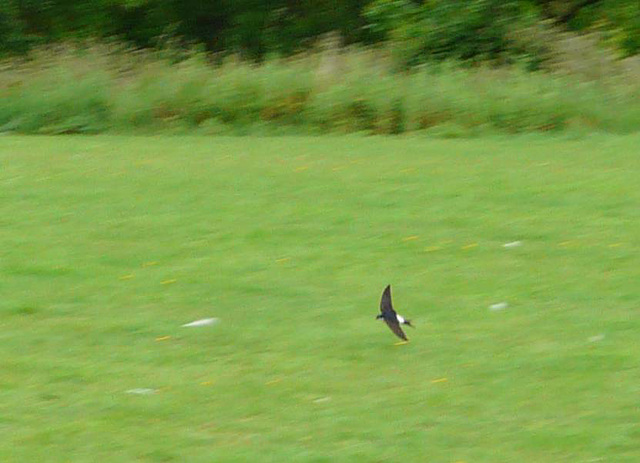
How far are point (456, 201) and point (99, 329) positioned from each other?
14.0 ft

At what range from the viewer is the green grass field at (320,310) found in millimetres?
4871

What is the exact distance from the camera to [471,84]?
15.6m

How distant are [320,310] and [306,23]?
63.6ft

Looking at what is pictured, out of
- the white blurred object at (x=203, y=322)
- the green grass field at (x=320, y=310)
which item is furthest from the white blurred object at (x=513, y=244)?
the white blurred object at (x=203, y=322)

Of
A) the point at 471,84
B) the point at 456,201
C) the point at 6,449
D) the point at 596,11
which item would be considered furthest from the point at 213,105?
the point at 6,449

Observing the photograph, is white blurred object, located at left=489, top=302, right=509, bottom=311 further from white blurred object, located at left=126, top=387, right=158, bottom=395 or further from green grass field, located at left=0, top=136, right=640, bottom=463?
white blurred object, located at left=126, top=387, right=158, bottom=395

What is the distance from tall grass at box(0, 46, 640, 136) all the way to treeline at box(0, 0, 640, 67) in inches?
77.3

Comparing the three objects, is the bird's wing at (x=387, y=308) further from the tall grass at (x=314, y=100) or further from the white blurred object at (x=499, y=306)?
the tall grass at (x=314, y=100)

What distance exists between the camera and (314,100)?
15484 millimetres

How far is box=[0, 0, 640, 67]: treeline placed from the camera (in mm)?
18766

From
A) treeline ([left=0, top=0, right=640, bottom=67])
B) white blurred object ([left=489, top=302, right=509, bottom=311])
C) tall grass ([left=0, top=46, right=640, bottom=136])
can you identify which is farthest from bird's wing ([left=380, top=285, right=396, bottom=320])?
treeline ([left=0, top=0, right=640, bottom=67])

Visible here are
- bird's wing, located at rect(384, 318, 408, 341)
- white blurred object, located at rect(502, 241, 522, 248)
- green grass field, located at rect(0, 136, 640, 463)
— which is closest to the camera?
green grass field, located at rect(0, 136, 640, 463)

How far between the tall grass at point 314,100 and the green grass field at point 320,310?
2899 mm

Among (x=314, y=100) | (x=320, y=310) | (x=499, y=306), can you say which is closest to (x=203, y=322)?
(x=320, y=310)
